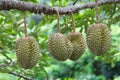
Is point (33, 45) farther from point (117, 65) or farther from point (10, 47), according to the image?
point (117, 65)

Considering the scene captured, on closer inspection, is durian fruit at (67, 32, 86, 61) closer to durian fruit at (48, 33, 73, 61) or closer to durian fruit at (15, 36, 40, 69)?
durian fruit at (48, 33, 73, 61)

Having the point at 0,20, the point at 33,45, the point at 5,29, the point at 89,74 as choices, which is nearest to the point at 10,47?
the point at 5,29

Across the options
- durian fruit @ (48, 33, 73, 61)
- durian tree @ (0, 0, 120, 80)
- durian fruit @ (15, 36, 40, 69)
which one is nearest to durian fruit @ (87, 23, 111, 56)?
durian tree @ (0, 0, 120, 80)

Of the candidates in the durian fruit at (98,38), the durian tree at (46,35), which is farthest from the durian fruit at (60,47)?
the durian fruit at (98,38)

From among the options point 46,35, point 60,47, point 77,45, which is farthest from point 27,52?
point 46,35

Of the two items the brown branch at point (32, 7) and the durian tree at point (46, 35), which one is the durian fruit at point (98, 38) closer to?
the durian tree at point (46, 35)

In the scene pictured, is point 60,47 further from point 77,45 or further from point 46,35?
point 46,35
